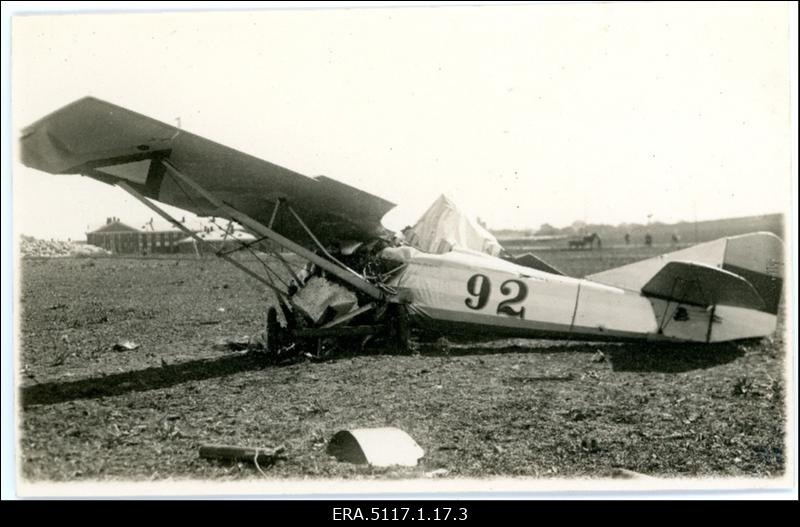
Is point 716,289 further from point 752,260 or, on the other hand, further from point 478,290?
point 478,290

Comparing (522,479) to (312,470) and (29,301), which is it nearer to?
(312,470)

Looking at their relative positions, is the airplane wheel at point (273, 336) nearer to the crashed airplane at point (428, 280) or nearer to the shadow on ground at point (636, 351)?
the crashed airplane at point (428, 280)

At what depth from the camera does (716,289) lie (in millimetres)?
7320

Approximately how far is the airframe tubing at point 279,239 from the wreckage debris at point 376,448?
10.8ft

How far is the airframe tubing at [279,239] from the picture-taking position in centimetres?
674

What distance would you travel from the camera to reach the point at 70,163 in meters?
6.32

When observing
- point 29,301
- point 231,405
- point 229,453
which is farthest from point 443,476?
point 29,301

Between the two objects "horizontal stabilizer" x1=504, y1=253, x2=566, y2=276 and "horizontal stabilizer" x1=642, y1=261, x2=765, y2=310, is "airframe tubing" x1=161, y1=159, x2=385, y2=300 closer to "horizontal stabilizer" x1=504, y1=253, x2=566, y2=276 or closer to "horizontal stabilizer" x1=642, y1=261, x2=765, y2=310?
"horizontal stabilizer" x1=504, y1=253, x2=566, y2=276

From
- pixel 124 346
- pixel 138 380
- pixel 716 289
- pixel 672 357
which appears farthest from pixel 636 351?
pixel 124 346

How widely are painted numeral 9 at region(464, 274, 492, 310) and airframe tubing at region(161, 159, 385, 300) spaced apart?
1.17 m

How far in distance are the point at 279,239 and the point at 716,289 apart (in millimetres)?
5383

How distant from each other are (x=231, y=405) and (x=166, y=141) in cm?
281

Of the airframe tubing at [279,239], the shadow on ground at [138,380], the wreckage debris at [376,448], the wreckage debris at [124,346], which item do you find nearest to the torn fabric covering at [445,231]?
the airframe tubing at [279,239]

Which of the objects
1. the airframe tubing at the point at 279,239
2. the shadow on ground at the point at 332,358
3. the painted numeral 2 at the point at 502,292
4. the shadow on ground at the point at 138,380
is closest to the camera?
the shadow on ground at the point at 138,380
